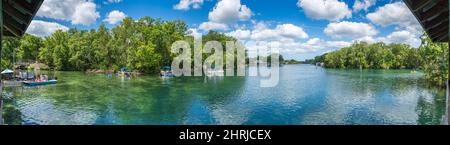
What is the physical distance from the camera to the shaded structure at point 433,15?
5628 millimetres

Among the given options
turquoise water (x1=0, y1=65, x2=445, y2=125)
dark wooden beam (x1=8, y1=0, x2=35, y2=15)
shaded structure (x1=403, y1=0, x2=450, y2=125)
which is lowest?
turquoise water (x1=0, y1=65, x2=445, y2=125)

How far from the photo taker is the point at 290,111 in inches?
734

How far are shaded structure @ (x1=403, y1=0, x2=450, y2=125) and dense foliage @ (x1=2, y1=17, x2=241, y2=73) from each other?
4388cm

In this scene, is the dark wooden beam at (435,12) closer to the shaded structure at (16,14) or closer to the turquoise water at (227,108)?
the shaded structure at (16,14)

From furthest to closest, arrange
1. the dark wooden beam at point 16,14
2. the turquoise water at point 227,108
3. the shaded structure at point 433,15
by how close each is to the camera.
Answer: the turquoise water at point 227,108
the dark wooden beam at point 16,14
the shaded structure at point 433,15

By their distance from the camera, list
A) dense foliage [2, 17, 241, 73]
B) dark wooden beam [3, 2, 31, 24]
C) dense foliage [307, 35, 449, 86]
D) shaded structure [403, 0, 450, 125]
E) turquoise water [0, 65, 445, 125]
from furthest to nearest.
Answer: dense foliage [307, 35, 449, 86] → dense foliage [2, 17, 241, 73] → turquoise water [0, 65, 445, 125] → dark wooden beam [3, 2, 31, 24] → shaded structure [403, 0, 450, 125]

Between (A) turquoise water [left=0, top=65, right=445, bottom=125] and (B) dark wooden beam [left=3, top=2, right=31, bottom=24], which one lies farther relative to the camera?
(A) turquoise water [left=0, top=65, right=445, bottom=125]

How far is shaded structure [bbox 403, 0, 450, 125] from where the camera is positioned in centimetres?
563

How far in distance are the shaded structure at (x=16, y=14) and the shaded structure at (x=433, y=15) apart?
694 centimetres

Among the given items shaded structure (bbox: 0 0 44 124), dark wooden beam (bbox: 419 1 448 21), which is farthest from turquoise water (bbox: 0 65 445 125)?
dark wooden beam (bbox: 419 1 448 21)

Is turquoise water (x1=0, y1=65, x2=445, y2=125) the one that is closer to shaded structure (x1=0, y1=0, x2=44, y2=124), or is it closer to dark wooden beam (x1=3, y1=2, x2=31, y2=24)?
shaded structure (x1=0, y1=0, x2=44, y2=124)

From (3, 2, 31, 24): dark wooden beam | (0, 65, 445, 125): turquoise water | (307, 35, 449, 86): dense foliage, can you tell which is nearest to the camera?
(3, 2, 31, 24): dark wooden beam

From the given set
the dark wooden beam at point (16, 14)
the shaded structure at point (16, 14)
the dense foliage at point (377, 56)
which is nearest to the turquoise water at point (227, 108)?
the shaded structure at point (16, 14)
